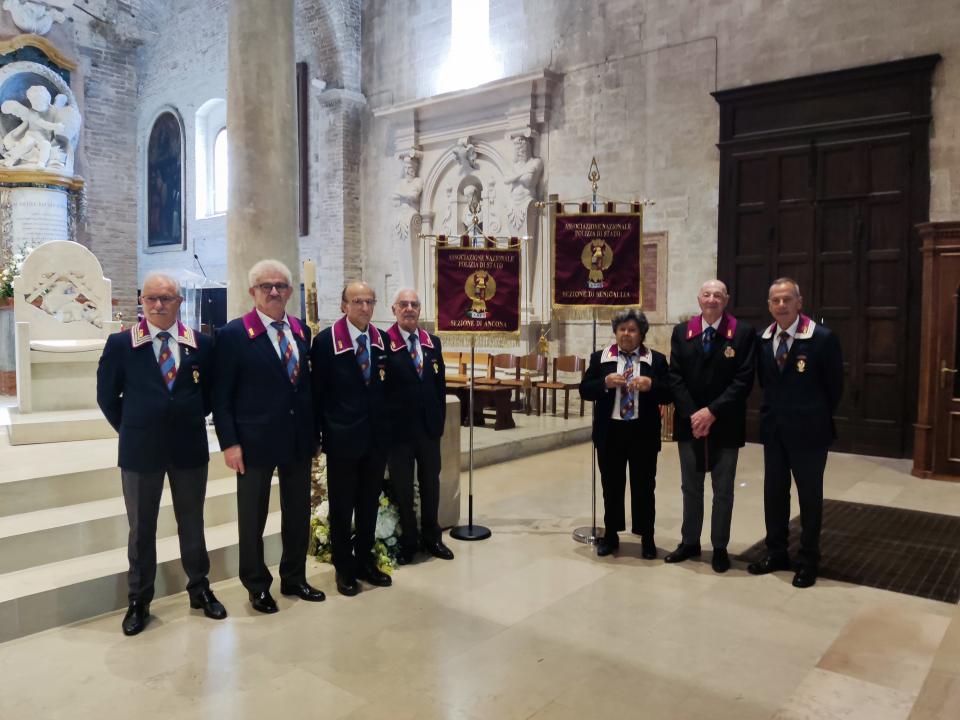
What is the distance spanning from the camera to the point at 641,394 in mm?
4680

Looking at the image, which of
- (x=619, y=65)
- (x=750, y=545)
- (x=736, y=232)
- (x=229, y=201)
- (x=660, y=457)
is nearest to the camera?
(x=750, y=545)

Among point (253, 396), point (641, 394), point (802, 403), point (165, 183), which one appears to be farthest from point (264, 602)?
point (165, 183)

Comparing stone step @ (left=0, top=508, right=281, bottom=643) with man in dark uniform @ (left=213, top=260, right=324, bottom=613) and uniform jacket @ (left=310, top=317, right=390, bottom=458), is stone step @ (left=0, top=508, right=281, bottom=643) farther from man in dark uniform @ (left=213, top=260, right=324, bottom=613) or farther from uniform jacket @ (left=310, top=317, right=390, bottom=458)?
uniform jacket @ (left=310, top=317, right=390, bottom=458)

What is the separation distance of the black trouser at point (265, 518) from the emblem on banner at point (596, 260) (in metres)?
2.45

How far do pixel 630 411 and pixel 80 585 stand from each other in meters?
3.08

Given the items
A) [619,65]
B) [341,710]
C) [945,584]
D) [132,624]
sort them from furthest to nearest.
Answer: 1. [619,65]
2. [945,584]
3. [132,624]
4. [341,710]

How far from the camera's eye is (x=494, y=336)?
559 centimetres

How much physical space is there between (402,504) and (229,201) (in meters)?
2.79

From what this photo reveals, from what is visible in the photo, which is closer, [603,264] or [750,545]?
[750,545]

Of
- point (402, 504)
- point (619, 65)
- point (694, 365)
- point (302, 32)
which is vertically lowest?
point (402, 504)

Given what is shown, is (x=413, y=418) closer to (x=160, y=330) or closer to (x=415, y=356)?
(x=415, y=356)

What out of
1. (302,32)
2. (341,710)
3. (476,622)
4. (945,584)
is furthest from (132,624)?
(302,32)

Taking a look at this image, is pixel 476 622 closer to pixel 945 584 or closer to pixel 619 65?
pixel 945 584

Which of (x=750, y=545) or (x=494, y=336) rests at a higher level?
(x=494, y=336)
